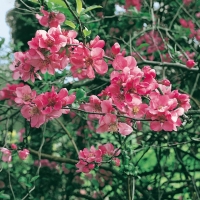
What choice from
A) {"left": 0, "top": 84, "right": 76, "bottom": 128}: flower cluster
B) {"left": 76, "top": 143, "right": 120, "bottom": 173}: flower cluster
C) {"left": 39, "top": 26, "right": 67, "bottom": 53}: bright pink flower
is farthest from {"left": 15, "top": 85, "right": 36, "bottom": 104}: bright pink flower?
{"left": 76, "top": 143, "right": 120, "bottom": 173}: flower cluster

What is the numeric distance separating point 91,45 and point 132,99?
23cm

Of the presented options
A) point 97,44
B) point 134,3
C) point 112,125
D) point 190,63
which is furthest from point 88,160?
point 134,3

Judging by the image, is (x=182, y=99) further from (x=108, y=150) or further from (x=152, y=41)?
(x=152, y=41)

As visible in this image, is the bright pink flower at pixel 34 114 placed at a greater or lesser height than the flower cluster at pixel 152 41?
greater

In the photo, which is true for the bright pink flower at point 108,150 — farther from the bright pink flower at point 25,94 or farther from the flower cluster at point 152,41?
the flower cluster at point 152,41

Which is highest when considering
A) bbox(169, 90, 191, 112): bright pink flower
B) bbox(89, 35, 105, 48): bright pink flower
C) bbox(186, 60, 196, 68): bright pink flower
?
bbox(89, 35, 105, 48): bright pink flower

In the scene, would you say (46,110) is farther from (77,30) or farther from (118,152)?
(118,152)

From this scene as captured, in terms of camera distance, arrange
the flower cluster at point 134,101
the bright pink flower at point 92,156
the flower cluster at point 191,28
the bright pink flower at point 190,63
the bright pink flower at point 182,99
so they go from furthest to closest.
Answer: the flower cluster at point 191,28 < the bright pink flower at point 190,63 < the bright pink flower at point 92,156 < the bright pink flower at point 182,99 < the flower cluster at point 134,101

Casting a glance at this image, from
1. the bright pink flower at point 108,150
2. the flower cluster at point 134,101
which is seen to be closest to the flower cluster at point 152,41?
the bright pink flower at point 108,150

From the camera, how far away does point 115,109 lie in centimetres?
132

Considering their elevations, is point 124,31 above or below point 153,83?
below

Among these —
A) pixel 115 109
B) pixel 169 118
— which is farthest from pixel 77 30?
pixel 169 118

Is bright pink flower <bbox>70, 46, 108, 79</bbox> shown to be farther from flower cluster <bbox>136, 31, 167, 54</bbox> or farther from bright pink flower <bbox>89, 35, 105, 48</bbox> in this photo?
flower cluster <bbox>136, 31, 167, 54</bbox>

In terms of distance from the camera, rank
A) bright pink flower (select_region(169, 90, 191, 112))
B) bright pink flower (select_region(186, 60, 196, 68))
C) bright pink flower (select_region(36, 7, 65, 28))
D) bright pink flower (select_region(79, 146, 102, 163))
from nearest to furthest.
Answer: bright pink flower (select_region(169, 90, 191, 112))
bright pink flower (select_region(36, 7, 65, 28))
bright pink flower (select_region(79, 146, 102, 163))
bright pink flower (select_region(186, 60, 196, 68))
